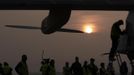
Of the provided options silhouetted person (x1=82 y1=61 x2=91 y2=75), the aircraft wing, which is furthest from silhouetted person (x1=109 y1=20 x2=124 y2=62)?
silhouetted person (x1=82 y1=61 x2=91 y2=75)

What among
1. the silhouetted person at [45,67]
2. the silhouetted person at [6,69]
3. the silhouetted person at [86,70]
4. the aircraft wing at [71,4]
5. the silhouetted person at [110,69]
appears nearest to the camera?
the aircraft wing at [71,4]

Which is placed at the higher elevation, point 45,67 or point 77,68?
point 45,67

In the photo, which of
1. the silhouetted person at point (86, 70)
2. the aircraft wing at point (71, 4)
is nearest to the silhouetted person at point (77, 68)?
the silhouetted person at point (86, 70)

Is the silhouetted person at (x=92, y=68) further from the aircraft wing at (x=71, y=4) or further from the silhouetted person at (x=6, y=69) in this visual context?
the aircraft wing at (x=71, y=4)

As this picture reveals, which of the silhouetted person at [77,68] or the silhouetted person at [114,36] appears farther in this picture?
the silhouetted person at [77,68]

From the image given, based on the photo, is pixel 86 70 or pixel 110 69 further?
pixel 86 70

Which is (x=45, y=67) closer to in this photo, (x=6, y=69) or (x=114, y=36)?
(x=6, y=69)

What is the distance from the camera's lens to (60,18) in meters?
25.6

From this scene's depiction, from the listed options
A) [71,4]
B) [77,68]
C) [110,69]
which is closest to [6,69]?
[77,68]

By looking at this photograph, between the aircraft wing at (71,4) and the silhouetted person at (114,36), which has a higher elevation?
the aircraft wing at (71,4)

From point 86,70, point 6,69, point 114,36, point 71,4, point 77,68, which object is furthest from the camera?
point 86,70

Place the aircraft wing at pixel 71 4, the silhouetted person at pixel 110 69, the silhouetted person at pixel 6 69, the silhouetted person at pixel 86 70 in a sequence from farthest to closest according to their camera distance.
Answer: the silhouetted person at pixel 86 70 → the silhouetted person at pixel 6 69 → the silhouetted person at pixel 110 69 → the aircraft wing at pixel 71 4

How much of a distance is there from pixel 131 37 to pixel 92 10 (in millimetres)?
1726

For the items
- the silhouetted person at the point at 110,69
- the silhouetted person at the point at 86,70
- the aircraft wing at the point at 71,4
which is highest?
the aircraft wing at the point at 71,4
